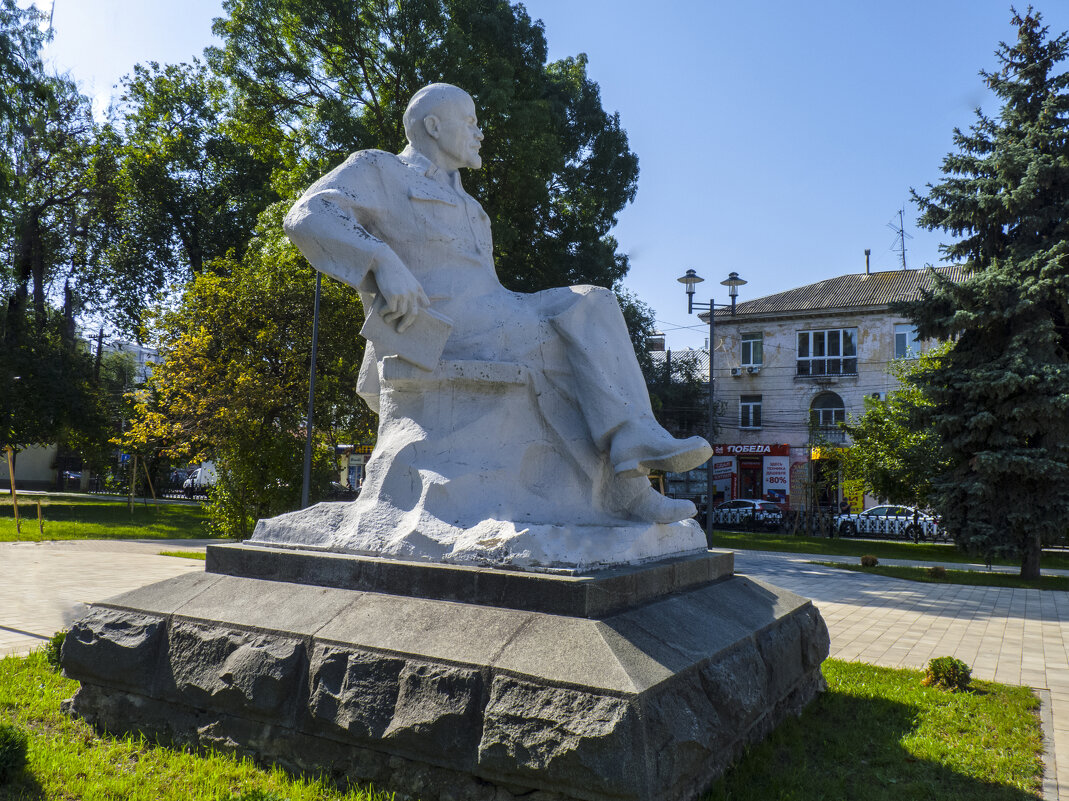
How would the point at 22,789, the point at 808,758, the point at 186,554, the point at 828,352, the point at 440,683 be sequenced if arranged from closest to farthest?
the point at 440,683
the point at 22,789
the point at 808,758
the point at 186,554
the point at 828,352

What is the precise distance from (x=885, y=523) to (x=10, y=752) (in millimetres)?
26599

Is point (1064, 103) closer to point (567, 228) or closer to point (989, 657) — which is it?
point (567, 228)

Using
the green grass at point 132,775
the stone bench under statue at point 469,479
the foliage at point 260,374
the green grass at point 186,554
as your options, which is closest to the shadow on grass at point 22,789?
the green grass at point 132,775

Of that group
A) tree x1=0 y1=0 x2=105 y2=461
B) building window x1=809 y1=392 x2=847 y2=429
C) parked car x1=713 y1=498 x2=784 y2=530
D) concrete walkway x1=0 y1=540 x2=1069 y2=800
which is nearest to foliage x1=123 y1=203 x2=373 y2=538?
concrete walkway x1=0 y1=540 x2=1069 y2=800

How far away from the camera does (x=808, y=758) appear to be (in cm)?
356

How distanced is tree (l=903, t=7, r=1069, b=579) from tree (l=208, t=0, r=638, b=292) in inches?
266

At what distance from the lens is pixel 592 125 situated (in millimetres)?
18188

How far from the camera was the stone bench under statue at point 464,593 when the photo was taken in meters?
2.57

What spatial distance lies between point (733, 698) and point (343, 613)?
1530mm

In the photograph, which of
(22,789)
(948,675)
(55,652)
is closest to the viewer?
(22,789)

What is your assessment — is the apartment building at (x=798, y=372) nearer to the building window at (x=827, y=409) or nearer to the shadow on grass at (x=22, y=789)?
the building window at (x=827, y=409)

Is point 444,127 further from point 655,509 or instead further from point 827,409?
point 827,409

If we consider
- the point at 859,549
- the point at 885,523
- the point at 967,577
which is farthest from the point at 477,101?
the point at 885,523

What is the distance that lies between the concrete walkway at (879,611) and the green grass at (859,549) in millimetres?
4834
